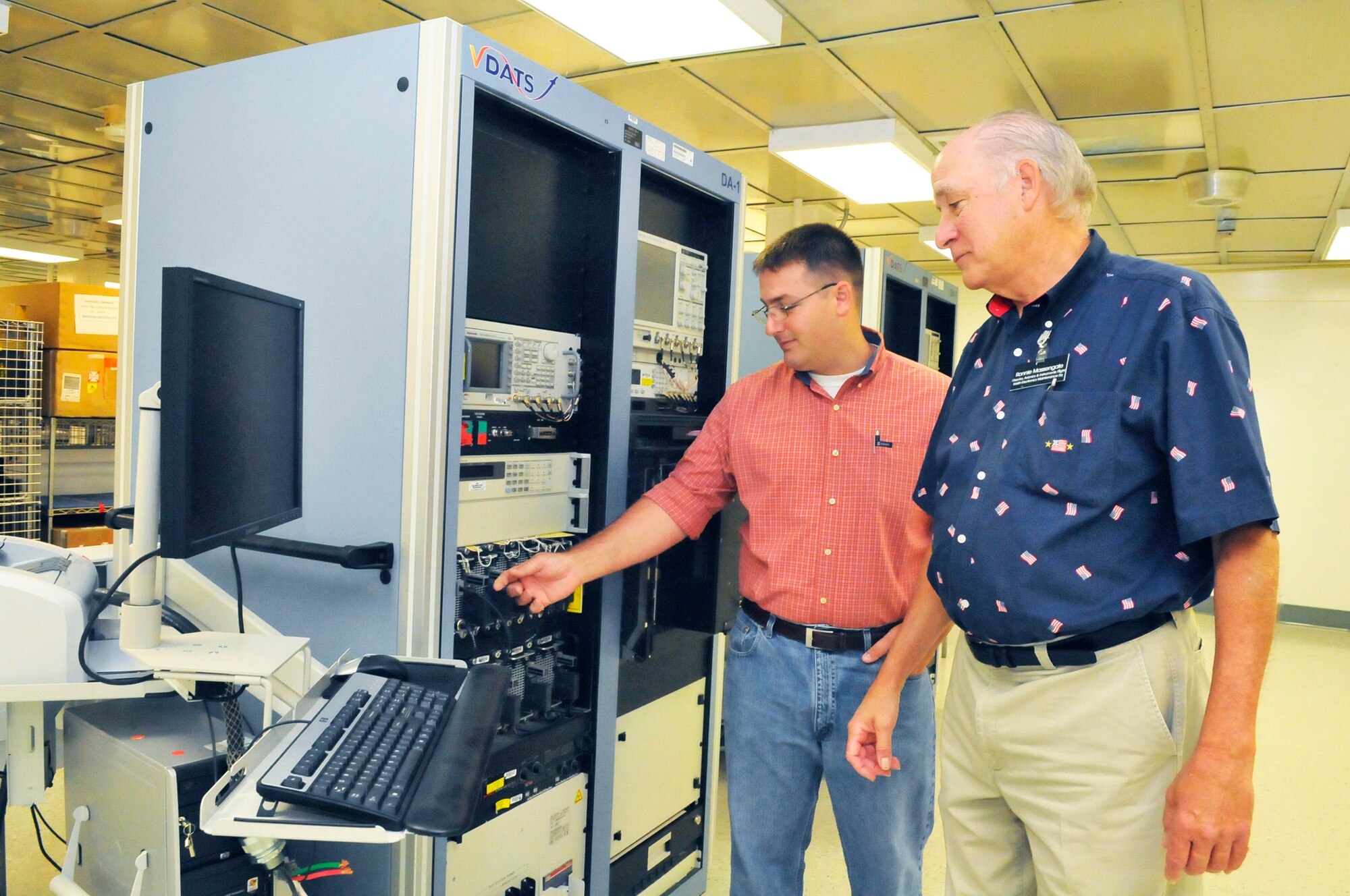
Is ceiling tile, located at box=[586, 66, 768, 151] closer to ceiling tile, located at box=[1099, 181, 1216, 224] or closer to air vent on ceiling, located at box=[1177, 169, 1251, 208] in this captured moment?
ceiling tile, located at box=[1099, 181, 1216, 224]

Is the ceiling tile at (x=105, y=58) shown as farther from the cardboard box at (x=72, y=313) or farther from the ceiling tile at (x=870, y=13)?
the ceiling tile at (x=870, y=13)

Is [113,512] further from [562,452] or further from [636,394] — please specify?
[636,394]

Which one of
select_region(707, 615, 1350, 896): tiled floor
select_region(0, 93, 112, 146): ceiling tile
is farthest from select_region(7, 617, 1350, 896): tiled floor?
select_region(0, 93, 112, 146): ceiling tile

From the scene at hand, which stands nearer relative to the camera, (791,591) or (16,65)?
(791,591)

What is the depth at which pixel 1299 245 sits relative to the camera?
246 inches

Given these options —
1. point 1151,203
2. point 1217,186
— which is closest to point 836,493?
point 1217,186

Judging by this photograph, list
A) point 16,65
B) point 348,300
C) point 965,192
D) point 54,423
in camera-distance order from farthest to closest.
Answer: point 16,65, point 54,423, point 348,300, point 965,192

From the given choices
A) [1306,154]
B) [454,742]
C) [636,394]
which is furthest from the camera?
[1306,154]

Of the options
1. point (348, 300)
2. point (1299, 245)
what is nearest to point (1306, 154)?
point (1299, 245)

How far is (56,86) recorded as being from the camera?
164 inches

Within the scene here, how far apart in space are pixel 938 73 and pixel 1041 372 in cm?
274

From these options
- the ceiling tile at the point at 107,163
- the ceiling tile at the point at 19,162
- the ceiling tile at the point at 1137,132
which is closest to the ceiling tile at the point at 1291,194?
the ceiling tile at the point at 1137,132

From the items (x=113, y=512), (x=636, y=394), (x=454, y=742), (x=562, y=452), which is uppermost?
(x=636, y=394)

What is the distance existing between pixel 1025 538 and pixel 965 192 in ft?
1.62
